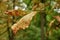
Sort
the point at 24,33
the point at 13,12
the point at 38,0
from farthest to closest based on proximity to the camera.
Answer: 1. the point at 24,33
2. the point at 38,0
3. the point at 13,12

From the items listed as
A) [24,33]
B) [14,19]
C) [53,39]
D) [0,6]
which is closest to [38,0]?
[0,6]

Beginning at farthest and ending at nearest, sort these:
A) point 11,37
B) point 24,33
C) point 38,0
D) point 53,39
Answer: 1. point 53,39
2. point 24,33
3. point 11,37
4. point 38,0

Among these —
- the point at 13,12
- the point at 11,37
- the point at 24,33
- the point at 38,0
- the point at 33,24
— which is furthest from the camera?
the point at 33,24

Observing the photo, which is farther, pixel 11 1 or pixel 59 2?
pixel 11 1

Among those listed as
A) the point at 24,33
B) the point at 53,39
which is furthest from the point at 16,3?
the point at 53,39

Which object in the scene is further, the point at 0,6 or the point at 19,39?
the point at 19,39

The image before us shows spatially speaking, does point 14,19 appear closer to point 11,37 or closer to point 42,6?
point 11,37

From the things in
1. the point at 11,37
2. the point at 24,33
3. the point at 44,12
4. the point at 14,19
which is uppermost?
the point at 44,12

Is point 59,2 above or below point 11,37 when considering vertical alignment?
above

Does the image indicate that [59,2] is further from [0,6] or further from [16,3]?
[16,3]
